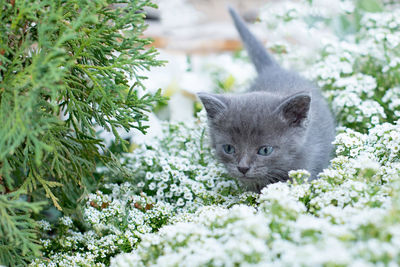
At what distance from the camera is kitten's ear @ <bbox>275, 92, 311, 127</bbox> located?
5.79 feet

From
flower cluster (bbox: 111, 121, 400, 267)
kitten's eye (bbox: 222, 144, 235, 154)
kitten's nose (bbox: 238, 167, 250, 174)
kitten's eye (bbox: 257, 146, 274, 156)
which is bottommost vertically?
kitten's nose (bbox: 238, 167, 250, 174)

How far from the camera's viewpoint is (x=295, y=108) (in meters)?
1.83

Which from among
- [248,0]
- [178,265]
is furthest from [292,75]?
[248,0]

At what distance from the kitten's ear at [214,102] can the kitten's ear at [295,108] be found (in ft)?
0.82

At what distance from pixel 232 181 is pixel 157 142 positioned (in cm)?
54

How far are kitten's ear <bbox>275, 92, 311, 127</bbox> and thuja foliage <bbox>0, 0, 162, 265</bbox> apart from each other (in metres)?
0.56

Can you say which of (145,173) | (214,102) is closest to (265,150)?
(214,102)

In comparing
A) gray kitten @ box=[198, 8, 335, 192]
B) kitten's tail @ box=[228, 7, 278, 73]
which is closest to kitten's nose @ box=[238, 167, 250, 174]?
gray kitten @ box=[198, 8, 335, 192]

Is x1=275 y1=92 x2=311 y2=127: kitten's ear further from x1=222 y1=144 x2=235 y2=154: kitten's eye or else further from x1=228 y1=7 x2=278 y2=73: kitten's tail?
x1=228 y1=7 x2=278 y2=73: kitten's tail

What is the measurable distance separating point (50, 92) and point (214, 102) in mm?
705

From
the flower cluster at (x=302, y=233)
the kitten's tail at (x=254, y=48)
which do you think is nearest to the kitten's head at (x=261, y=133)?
the flower cluster at (x=302, y=233)

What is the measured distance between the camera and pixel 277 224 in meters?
1.18

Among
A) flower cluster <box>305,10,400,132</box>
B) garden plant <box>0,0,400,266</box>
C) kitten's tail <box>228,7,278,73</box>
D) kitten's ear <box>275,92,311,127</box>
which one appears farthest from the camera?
kitten's tail <box>228,7,278,73</box>

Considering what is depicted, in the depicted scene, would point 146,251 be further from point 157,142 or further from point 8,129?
point 157,142
